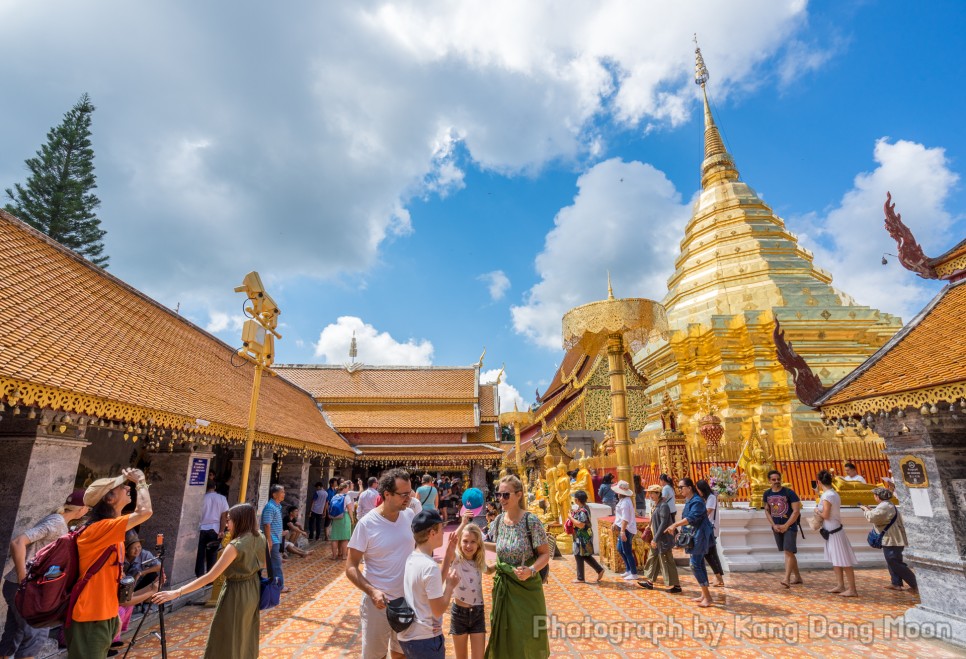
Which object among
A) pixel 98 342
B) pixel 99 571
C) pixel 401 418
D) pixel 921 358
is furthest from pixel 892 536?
pixel 401 418

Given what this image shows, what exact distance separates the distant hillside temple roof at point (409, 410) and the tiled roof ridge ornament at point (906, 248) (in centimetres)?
1593

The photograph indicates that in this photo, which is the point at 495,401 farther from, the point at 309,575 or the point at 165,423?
the point at 165,423

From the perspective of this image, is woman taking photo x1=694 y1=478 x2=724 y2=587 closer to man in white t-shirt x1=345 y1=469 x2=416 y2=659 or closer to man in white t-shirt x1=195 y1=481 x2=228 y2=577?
man in white t-shirt x1=345 y1=469 x2=416 y2=659

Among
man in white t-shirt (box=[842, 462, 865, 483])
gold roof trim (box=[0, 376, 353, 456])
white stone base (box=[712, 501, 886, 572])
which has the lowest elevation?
white stone base (box=[712, 501, 886, 572])

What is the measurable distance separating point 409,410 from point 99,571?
18.8 meters

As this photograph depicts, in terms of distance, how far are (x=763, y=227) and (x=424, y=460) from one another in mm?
15198

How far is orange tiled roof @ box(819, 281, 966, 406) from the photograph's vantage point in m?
4.07

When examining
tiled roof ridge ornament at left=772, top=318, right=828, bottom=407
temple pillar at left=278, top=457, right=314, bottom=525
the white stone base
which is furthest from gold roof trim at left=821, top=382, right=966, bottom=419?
temple pillar at left=278, top=457, right=314, bottom=525

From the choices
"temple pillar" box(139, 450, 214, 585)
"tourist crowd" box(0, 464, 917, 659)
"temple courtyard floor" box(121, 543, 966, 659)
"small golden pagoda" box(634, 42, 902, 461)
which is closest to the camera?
"tourist crowd" box(0, 464, 917, 659)

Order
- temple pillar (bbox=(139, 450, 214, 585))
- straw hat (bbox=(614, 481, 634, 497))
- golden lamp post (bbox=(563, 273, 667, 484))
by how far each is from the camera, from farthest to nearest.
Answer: golden lamp post (bbox=(563, 273, 667, 484)) < straw hat (bbox=(614, 481, 634, 497)) < temple pillar (bbox=(139, 450, 214, 585))

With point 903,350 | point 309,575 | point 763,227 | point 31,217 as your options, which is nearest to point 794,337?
point 763,227

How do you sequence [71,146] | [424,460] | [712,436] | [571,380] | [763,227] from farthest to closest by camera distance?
1. [71,146]
2. [571,380]
3. [424,460]
4. [763,227]
5. [712,436]

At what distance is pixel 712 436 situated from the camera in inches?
392

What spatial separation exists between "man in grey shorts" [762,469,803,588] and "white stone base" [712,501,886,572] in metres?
0.75
